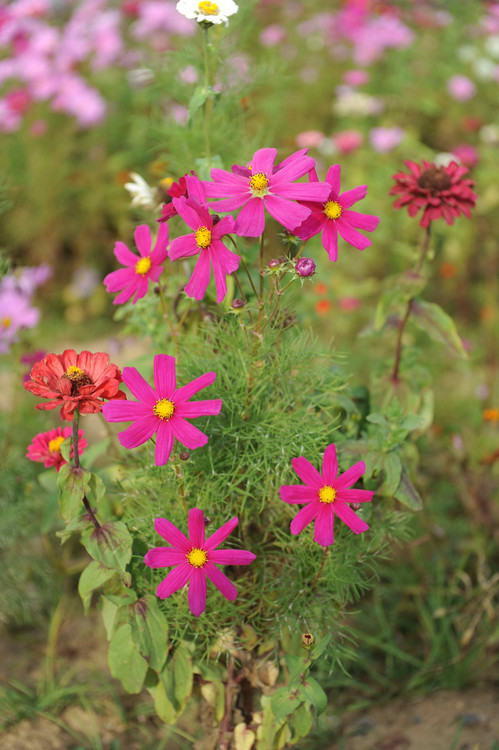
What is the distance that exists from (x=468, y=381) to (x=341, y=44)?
2363 mm

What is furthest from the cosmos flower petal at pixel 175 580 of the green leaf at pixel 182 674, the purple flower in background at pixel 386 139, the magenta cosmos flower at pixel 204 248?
the purple flower in background at pixel 386 139

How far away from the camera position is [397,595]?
1.72 metres

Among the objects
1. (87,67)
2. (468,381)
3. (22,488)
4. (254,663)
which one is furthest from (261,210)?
(87,67)

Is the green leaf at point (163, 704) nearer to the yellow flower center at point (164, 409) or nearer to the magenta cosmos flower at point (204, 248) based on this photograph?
the yellow flower center at point (164, 409)

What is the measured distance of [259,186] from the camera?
89 cm

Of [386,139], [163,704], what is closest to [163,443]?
[163,704]

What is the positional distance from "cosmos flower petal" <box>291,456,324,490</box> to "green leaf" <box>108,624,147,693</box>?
37 centimetres

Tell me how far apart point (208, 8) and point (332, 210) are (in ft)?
1.30

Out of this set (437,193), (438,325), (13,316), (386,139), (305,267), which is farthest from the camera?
(386,139)

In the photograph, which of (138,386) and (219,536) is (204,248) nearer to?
(138,386)

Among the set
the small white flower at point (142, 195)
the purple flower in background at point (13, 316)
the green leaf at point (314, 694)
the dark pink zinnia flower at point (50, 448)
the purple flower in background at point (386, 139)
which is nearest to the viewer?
the green leaf at point (314, 694)

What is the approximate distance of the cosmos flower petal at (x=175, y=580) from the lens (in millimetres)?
919

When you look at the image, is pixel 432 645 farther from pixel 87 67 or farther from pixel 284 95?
pixel 87 67

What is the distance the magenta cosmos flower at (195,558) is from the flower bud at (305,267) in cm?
33
